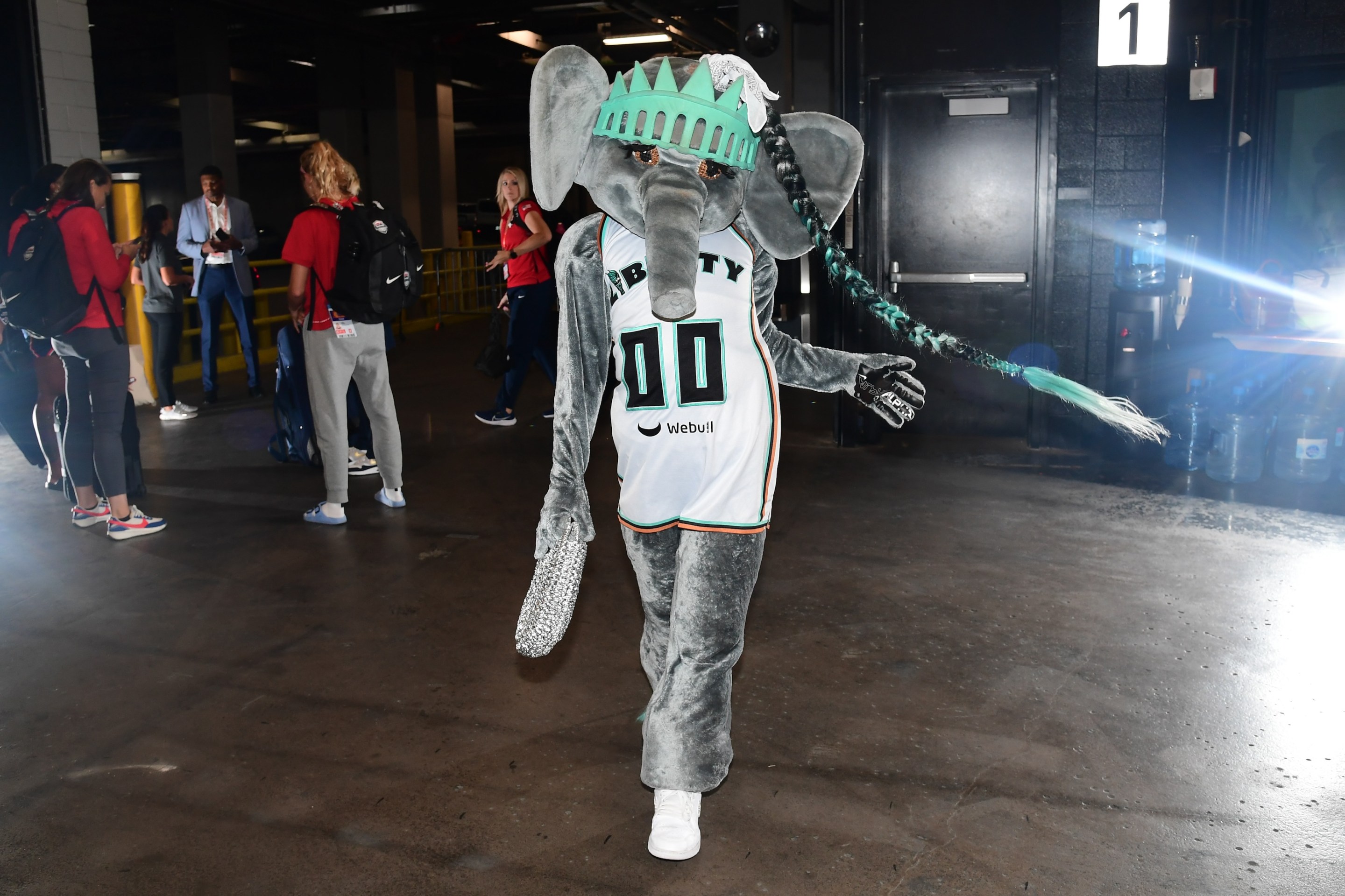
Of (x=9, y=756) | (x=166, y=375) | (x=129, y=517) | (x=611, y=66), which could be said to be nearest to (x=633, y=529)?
(x=9, y=756)

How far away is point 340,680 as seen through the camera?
12.3ft

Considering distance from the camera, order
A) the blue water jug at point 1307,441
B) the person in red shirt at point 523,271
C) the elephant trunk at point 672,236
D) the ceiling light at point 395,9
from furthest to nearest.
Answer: the ceiling light at point 395,9 < the person in red shirt at point 523,271 < the blue water jug at point 1307,441 < the elephant trunk at point 672,236

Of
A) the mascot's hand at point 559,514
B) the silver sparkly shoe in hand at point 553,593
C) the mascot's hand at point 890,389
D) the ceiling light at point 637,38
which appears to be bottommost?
the silver sparkly shoe in hand at point 553,593

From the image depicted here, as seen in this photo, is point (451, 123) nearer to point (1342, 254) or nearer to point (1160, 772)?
point (1342, 254)

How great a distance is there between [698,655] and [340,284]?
11.5 feet

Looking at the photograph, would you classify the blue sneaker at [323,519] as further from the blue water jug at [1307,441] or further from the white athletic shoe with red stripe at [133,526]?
the blue water jug at [1307,441]

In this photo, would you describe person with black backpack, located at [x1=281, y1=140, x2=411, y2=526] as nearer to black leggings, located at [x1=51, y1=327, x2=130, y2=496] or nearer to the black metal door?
black leggings, located at [x1=51, y1=327, x2=130, y2=496]

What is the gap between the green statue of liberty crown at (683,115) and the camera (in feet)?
7.71

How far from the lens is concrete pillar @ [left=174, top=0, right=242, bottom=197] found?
16969mm

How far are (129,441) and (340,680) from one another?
2988 mm

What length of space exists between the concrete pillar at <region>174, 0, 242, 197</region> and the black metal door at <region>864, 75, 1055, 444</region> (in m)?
12.9

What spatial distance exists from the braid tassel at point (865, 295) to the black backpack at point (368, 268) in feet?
10.3

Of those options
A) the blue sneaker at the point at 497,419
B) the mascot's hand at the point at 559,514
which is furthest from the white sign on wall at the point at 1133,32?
the mascot's hand at the point at 559,514

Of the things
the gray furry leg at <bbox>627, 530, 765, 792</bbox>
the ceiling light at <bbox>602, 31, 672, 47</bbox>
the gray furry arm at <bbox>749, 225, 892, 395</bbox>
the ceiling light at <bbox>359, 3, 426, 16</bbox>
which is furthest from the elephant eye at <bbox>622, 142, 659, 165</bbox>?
the ceiling light at <bbox>602, 31, 672, 47</bbox>
